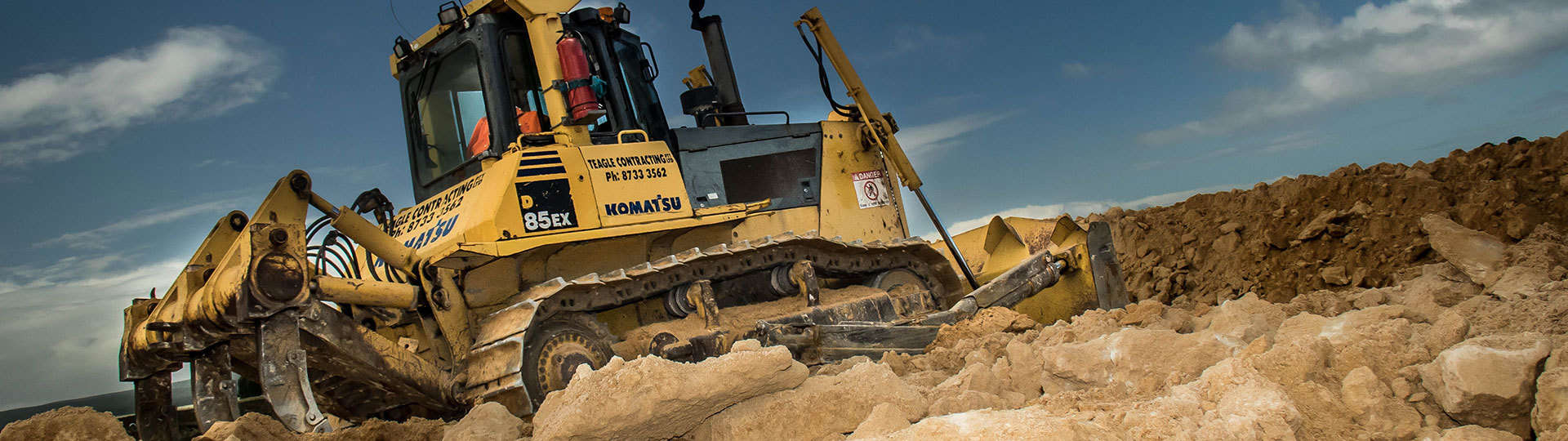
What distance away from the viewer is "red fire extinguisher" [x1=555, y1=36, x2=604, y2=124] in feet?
19.7

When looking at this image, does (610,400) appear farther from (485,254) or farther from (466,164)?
(466,164)

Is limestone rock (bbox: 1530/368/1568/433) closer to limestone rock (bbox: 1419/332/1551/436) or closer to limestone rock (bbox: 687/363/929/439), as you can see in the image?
limestone rock (bbox: 1419/332/1551/436)

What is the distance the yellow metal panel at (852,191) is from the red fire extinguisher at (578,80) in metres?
1.77

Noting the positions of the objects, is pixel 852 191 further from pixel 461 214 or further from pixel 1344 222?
pixel 1344 222

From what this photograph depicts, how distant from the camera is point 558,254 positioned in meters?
5.95

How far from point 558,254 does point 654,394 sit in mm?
3126

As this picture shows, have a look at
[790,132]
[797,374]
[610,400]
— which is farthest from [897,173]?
[610,400]

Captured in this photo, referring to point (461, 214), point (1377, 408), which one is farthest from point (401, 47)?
point (1377, 408)

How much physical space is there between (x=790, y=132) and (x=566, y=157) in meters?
1.93

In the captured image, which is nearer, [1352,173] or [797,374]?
[797,374]

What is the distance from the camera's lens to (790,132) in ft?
23.7

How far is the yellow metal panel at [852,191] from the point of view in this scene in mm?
7281

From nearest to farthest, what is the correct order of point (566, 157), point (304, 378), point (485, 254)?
point (304, 378) < point (485, 254) < point (566, 157)

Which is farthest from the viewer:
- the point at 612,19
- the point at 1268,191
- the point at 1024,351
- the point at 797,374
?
the point at 1268,191
